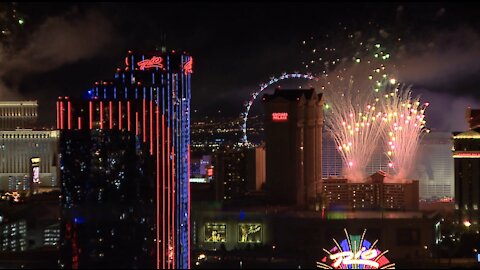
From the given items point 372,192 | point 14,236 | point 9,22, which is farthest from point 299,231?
point 9,22

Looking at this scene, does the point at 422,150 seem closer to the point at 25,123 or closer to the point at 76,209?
the point at 25,123

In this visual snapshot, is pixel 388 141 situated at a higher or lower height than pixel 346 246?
higher

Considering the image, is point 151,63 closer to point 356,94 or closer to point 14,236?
point 14,236

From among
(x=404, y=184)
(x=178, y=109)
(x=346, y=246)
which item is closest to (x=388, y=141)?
(x=404, y=184)

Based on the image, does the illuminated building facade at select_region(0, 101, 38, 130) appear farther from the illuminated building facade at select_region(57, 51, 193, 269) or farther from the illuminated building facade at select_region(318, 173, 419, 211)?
the illuminated building facade at select_region(318, 173, 419, 211)

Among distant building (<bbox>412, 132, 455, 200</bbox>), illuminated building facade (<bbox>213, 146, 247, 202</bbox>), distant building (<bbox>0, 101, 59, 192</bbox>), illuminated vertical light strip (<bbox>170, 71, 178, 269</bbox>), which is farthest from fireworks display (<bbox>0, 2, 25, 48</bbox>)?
distant building (<bbox>412, 132, 455, 200</bbox>)

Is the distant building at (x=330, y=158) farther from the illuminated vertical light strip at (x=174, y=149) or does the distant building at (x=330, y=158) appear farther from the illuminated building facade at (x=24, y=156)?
the illuminated vertical light strip at (x=174, y=149)
